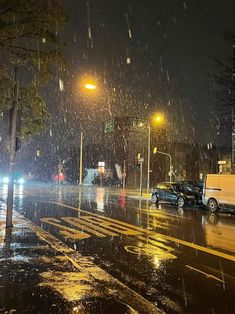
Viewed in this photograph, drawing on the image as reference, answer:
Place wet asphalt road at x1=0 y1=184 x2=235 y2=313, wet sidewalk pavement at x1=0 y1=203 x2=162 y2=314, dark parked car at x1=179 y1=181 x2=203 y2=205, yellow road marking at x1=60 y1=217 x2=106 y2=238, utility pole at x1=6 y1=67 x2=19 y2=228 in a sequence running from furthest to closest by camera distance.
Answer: dark parked car at x1=179 y1=181 x2=203 y2=205 < yellow road marking at x1=60 y1=217 x2=106 y2=238 < utility pole at x1=6 y1=67 x2=19 y2=228 < wet asphalt road at x1=0 y1=184 x2=235 y2=313 < wet sidewalk pavement at x1=0 y1=203 x2=162 y2=314

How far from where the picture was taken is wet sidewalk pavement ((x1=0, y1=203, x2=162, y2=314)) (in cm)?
554

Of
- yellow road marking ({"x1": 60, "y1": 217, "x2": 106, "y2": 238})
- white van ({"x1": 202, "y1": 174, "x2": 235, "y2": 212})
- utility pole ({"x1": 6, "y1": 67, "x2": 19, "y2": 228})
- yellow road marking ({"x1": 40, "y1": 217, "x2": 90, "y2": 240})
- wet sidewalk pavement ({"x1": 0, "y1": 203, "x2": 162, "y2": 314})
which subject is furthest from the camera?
white van ({"x1": 202, "y1": 174, "x2": 235, "y2": 212})

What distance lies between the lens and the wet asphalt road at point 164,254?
631 centimetres

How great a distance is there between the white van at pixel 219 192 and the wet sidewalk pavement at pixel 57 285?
→ 12.3m

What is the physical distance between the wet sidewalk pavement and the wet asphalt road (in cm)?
32

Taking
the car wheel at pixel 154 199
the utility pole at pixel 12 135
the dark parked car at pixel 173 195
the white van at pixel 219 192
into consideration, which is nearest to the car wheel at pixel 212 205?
the white van at pixel 219 192

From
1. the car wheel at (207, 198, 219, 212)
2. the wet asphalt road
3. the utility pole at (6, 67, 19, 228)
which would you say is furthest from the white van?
the utility pole at (6, 67, 19, 228)

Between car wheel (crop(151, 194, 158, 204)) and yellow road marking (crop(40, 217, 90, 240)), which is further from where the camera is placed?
car wheel (crop(151, 194, 158, 204))

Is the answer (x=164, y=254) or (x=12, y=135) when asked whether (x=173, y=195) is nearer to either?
(x=12, y=135)

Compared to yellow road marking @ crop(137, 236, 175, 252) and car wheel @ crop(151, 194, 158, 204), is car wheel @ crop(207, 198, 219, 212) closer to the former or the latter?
car wheel @ crop(151, 194, 158, 204)

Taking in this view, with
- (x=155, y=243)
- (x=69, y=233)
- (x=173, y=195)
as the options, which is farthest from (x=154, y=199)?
(x=155, y=243)

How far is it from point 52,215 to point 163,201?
1086 centimetres

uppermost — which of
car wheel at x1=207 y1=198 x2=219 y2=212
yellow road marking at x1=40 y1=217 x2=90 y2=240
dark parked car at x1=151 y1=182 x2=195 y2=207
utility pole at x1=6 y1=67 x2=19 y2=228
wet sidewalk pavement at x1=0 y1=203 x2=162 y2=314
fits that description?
utility pole at x1=6 y1=67 x2=19 y2=228

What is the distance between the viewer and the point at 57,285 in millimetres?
6539
